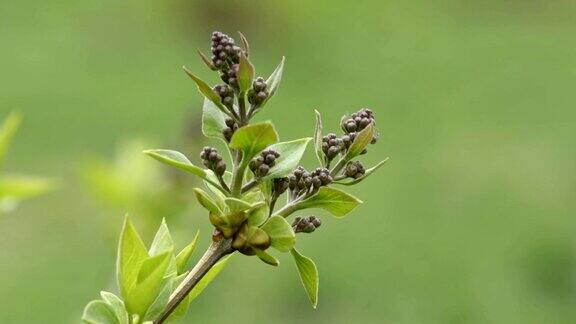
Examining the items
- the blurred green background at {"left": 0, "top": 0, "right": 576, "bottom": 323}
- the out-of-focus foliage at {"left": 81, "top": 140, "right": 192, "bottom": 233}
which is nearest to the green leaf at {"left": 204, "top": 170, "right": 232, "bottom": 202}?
the out-of-focus foliage at {"left": 81, "top": 140, "right": 192, "bottom": 233}

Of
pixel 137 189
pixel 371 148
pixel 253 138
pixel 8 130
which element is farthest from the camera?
pixel 371 148

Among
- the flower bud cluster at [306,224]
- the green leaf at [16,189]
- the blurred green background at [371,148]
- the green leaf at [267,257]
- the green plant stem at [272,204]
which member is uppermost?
the green plant stem at [272,204]

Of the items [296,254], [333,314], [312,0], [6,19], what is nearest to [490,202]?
[333,314]

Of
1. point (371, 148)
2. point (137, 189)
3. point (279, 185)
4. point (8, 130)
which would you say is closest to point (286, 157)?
point (279, 185)

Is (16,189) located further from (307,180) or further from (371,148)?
(371,148)

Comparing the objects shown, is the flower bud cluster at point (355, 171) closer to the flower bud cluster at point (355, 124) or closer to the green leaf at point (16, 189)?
the flower bud cluster at point (355, 124)

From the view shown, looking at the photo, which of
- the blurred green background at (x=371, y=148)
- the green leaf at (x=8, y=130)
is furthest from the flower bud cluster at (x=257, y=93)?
the blurred green background at (x=371, y=148)

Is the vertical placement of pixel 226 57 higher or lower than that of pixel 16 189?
higher
